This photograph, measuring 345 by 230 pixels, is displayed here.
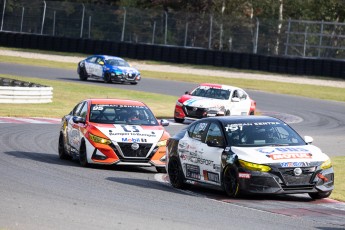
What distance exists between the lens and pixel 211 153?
14625 mm

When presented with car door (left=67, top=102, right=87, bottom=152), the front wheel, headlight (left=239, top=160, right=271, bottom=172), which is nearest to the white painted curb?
the front wheel

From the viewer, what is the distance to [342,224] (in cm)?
1181

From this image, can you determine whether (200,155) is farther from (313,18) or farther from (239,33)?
(313,18)

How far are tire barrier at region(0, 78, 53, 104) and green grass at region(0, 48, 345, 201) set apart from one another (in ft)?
1.13

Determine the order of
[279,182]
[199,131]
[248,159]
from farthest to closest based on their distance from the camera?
1. [199,131]
2. [248,159]
3. [279,182]

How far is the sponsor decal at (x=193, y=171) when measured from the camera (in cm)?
1494

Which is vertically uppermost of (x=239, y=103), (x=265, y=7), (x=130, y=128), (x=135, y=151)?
(x=265, y=7)

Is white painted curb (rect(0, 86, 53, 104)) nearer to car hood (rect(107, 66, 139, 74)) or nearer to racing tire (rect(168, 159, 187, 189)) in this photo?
car hood (rect(107, 66, 139, 74))

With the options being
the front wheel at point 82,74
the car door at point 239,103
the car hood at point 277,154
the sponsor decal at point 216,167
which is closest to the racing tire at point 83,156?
the sponsor decal at point 216,167

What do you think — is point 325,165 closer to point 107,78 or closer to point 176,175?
point 176,175

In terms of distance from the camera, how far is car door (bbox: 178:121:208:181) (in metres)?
15.0

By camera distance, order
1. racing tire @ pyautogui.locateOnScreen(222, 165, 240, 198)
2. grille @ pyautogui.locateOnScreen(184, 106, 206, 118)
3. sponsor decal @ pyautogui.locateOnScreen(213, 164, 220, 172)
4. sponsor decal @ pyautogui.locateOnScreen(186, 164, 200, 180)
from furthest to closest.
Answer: grille @ pyautogui.locateOnScreen(184, 106, 206, 118), sponsor decal @ pyautogui.locateOnScreen(186, 164, 200, 180), sponsor decal @ pyautogui.locateOnScreen(213, 164, 220, 172), racing tire @ pyautogui.locateOnScreen(222, 165, 240, 198)

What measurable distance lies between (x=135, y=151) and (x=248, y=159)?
12.9 feet

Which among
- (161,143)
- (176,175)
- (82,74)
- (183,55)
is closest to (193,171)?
(176,175)
